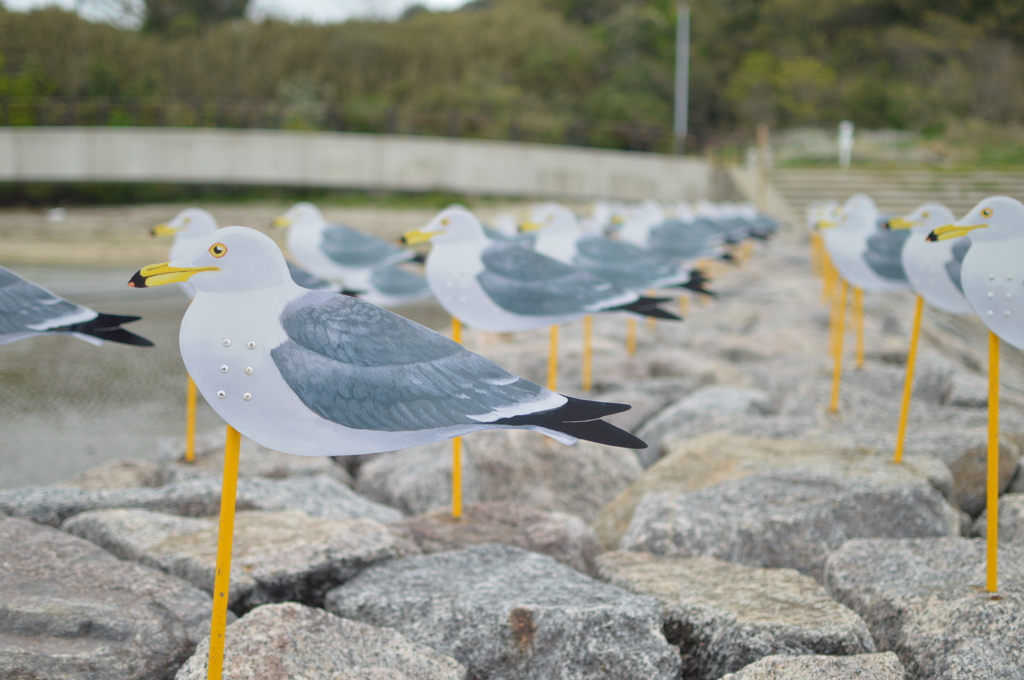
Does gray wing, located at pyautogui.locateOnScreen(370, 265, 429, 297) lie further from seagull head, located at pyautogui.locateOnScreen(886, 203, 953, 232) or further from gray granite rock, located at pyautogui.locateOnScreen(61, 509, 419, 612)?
seagull head, located at pyautogui.locateOnScreen(886, 203, 953, 232)

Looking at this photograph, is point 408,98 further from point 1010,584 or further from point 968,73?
point 1010,584

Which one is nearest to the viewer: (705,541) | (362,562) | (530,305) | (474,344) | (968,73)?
(362,562)

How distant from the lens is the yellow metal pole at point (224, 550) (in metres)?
2.12

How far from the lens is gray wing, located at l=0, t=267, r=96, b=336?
2791 mm

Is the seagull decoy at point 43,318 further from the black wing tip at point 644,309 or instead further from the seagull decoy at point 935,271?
the seagull decoy at point 935,271

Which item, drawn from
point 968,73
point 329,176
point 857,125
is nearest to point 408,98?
point 329,176

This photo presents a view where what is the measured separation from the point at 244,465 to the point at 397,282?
6.54ft

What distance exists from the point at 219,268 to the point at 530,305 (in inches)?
79.2

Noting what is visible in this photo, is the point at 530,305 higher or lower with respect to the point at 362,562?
higher

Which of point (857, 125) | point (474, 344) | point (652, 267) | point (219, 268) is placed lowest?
point (474, 344)

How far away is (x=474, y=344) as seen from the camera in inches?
332

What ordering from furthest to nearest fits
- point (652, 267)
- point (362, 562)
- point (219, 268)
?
point (652, 267) → point (362, 562) → point (219, 268)

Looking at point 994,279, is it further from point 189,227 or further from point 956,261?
point 189,227

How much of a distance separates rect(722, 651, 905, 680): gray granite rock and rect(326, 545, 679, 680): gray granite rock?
0.28m
